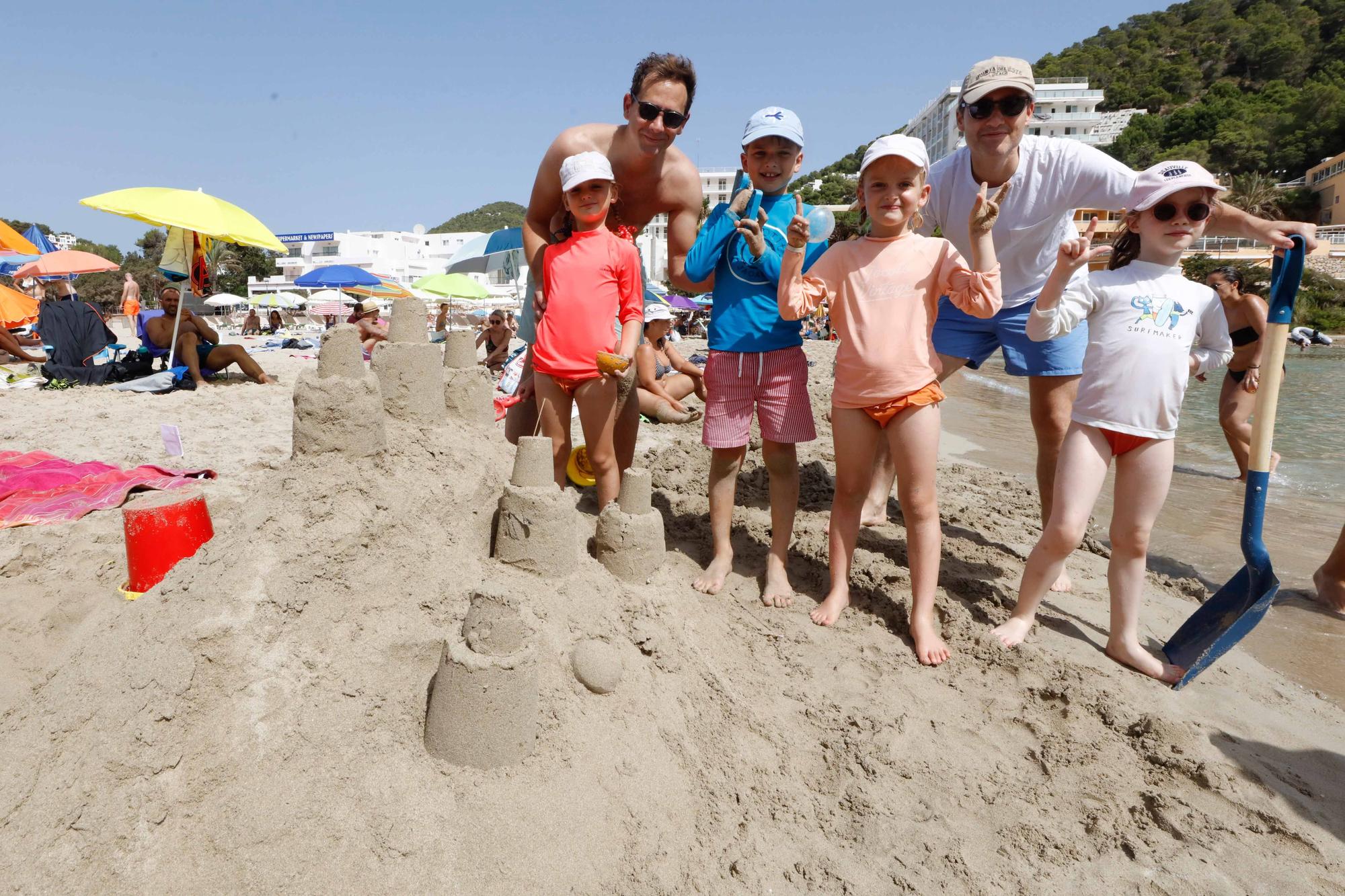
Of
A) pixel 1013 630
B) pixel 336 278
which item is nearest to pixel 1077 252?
pixel 1013 630

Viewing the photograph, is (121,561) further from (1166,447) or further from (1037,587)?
(1166,447)

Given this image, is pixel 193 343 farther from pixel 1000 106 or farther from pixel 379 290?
pixel 379 290

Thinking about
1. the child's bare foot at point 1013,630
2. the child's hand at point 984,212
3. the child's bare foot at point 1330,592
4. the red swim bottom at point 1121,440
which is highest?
the child's hand at point 984,212

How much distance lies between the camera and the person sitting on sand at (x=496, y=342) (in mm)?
11336

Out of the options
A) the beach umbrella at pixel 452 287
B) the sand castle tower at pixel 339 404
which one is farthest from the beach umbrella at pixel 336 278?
the sand castle tower at pixel 339 404

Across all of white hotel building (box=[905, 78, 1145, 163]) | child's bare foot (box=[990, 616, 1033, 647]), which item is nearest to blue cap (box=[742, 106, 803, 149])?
child's bare foot (box=[990, 616, 1033, 647])

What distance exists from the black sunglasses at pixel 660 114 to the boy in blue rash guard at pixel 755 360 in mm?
397

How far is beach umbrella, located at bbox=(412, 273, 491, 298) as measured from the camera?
52.6ft

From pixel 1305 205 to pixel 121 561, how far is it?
62244 millimetres

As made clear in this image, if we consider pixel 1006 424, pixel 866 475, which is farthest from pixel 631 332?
Result: pixel 1006 424

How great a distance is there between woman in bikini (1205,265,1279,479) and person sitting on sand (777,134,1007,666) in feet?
12.3

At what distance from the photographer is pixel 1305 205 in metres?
46.4

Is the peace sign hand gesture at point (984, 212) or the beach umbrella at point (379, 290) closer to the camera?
the peace sign hand gesture at point (984, 212)

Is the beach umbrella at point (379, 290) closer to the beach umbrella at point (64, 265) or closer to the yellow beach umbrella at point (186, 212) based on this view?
the beach umbrella at point (64, 265)
